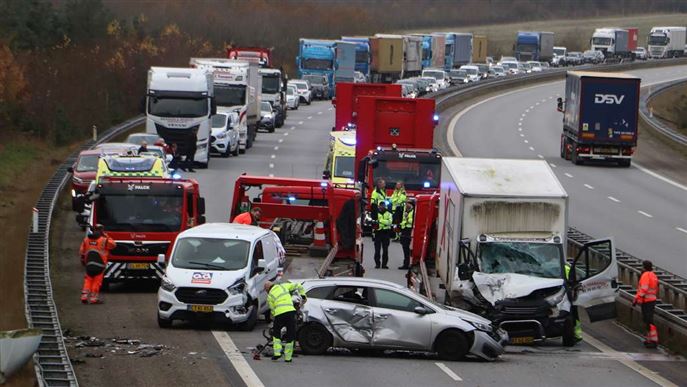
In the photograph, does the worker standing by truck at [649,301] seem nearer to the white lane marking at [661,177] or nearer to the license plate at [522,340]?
the license plate at [522,340]

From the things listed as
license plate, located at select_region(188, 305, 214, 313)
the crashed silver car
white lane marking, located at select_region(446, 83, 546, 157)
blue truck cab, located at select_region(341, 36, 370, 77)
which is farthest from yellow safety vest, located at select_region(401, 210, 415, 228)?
blue truck cab, located at select_region(341, 36, 370, 77)

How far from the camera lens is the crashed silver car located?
20.4 m

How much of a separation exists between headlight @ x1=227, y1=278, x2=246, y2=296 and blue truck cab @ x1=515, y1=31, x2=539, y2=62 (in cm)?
11325

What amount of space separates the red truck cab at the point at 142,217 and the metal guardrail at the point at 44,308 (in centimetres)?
138

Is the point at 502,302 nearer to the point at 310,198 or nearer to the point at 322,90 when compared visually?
the point at 310,198

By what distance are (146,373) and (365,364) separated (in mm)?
3382

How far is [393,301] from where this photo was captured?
67.6ft

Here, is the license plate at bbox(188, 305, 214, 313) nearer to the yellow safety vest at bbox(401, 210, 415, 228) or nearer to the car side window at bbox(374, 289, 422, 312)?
the car side window at bbox(374, 289, 422, 312)

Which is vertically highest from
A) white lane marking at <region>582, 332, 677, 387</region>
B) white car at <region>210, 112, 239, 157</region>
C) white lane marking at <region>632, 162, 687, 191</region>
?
white lane marking at <region>582, 332, 677, 387</region>

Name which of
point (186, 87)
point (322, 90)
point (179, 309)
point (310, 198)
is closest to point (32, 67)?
point (186, 87)

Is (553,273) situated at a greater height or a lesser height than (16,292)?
greater

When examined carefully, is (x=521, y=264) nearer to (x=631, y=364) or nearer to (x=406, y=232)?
(x=631, y=364)

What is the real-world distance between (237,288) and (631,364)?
20.4 feet

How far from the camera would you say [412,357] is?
69.3ft
